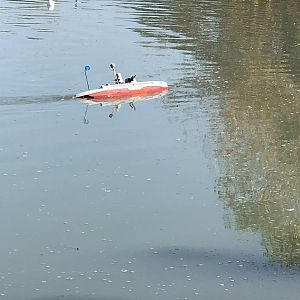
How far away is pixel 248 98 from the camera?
20.5m

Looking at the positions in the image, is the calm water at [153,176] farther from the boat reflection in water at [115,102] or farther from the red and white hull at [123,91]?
the red and white hull at [123,91]

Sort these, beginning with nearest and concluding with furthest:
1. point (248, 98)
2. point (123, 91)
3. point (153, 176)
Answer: point (153, 176)
point (123, 91)
point (248, 98)

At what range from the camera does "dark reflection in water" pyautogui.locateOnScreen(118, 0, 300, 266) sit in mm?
13242

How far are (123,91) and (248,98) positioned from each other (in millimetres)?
3053

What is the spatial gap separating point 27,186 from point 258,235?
13.4ft

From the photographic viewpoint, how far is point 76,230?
12.3 meters

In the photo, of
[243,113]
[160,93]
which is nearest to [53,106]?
[160,93]

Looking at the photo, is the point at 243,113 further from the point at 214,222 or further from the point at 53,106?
the point at 214,222

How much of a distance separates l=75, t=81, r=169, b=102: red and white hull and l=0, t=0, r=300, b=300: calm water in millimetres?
481

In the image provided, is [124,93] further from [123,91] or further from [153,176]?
[153,176]

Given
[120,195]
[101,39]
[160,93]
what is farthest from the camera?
[101,39]

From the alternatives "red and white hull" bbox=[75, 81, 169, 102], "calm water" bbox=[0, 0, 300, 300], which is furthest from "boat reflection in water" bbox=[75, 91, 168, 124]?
"calm water" bbox=[0, 0, 300, 300]

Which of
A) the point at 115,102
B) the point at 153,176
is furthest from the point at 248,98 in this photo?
the point at 153,176

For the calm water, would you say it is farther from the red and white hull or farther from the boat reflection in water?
the red and white hull
